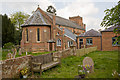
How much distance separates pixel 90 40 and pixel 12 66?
23.0 meters

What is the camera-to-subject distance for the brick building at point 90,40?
26.1m

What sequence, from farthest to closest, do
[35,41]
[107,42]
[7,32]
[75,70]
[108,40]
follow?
1. [7,32]
2. [35,41]
3. [107,42]
4. [108,40]
5. [75,70]

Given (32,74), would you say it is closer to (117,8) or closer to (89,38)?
(117,8)

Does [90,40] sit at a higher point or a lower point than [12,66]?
higher

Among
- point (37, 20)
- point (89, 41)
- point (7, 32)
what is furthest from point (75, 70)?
point (7, 32)

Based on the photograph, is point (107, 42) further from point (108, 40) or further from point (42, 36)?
point (42, 36)

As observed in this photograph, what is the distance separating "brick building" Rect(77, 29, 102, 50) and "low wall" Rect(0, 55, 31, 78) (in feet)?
70.2

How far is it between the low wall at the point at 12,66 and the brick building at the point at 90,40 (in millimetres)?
21389

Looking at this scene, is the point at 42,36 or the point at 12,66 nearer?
the point at 12,66

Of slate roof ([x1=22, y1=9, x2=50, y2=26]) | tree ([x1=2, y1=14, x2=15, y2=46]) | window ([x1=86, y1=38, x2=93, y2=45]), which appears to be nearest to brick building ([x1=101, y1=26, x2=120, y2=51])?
window ([x1=86, y1=38, x2=93, y2=45])

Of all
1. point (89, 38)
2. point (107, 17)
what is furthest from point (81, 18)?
point (107, 17)

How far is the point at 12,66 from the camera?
6.76m

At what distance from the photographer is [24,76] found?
23.8ft

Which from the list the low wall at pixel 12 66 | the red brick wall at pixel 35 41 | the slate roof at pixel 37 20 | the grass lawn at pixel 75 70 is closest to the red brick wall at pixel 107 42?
the red brick wall at pixel 35 41
